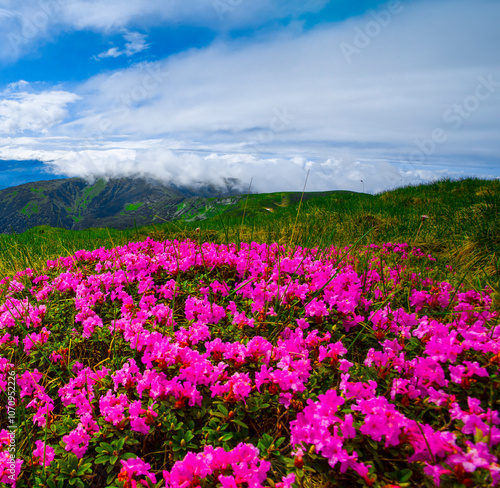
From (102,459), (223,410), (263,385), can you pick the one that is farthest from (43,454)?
(263,385)

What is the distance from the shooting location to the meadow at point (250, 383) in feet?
6.19

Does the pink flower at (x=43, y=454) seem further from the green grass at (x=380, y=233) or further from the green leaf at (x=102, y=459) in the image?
the green grass at (x=380, y=233)

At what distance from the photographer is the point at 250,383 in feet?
8.20

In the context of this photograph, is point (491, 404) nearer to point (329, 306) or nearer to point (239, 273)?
point (329, 306)

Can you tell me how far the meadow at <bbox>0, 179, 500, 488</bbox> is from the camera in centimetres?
189

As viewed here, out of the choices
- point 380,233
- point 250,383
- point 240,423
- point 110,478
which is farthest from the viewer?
point 380,233

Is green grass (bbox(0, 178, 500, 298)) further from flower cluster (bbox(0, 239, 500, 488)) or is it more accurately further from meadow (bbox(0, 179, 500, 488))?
flower cluster (bbox(0, 239, 500, 488))

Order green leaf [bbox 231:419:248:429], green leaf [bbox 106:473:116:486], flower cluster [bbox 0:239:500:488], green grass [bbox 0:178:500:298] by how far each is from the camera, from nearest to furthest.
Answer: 1. flower cluster [bbox 0:239:500:488]
2. green leaf [bbox 106:473:116:486]
3. green leaf [bbox 231:419:248:429]
4. green grass [bbox 0:178:500:298]

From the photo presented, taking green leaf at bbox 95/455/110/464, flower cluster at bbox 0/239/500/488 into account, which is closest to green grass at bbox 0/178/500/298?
flower cluster at bbox 0/239/500/488

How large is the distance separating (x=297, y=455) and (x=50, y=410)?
2.16m

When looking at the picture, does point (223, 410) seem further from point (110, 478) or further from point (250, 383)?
point (110, 478)

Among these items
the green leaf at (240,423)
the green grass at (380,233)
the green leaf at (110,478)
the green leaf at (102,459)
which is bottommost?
the green leaf at (110,478)

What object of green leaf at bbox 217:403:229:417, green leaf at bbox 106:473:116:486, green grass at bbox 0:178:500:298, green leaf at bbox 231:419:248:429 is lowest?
green leaf at bbox 106:473:116:486

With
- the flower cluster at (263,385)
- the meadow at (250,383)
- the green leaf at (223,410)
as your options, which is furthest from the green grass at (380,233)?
the green leaf at (223,410)
